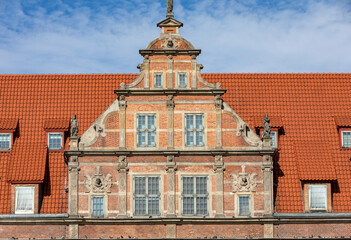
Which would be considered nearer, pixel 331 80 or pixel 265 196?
pixel 265 196

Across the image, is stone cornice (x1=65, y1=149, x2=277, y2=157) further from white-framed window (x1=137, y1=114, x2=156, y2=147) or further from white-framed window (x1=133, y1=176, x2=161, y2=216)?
white-framed window (x1=133, y1=176, x2=161, y2=216)

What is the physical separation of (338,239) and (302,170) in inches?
134

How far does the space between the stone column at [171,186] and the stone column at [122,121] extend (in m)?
2.09

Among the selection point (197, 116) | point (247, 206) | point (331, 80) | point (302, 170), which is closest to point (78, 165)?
point (197, 116)

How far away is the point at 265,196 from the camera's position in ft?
98.3

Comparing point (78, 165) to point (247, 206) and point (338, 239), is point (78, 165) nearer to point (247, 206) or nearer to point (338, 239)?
point (247, 206)

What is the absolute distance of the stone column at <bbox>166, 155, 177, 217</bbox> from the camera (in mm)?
29797

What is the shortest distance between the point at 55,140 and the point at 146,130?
4.83m

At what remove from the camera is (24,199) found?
3077 centimetres

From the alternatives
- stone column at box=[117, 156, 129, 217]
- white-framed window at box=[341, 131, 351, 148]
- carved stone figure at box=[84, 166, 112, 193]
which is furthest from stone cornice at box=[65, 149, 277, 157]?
white-framed window at box=[341, 131, 351, 148]

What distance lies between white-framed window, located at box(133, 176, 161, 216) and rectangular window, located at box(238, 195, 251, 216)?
3476 mm

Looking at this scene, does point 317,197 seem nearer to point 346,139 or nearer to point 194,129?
point 346,139

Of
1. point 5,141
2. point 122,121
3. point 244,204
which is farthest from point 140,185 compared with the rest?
point 5,141

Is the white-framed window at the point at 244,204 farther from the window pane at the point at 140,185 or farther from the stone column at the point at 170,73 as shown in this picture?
the stone column at the point at 170,73
